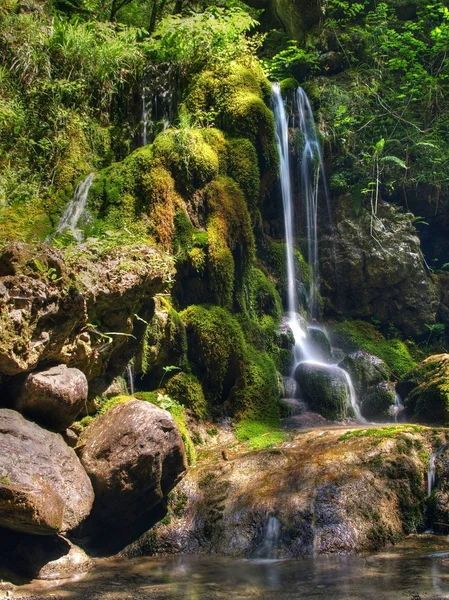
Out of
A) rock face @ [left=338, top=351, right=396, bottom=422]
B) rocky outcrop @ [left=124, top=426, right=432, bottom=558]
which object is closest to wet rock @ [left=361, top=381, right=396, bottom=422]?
rock face @ [left=338, top=351, right=396, bottom=422]

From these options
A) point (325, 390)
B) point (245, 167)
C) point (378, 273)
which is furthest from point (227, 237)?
point (378, 273)

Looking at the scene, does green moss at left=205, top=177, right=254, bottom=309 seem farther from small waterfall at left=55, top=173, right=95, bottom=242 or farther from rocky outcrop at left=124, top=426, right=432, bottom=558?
rocky outcrop at left=124, top=426, right=432, bottom=558

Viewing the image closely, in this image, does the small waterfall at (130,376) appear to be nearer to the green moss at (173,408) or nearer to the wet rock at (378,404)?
the green moss at (173,408)

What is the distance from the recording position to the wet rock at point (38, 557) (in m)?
5.28

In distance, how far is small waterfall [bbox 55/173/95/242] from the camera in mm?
9070

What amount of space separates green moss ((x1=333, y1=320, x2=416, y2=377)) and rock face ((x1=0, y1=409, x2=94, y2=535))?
8.76 metres

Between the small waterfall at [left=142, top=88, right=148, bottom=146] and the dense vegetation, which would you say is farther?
the small waterfall at [left=142, top=88, right=148, bottom=146]

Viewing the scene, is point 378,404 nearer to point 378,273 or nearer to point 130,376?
point 378,273

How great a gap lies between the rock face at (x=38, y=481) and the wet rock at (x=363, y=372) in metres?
6.79

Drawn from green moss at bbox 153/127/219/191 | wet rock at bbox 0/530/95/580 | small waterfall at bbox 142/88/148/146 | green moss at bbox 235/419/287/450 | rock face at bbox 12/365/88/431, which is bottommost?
wet rock at bbox 0/530/95/580

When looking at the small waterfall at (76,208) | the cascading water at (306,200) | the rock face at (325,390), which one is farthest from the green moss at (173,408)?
the cascading water at (306,200)

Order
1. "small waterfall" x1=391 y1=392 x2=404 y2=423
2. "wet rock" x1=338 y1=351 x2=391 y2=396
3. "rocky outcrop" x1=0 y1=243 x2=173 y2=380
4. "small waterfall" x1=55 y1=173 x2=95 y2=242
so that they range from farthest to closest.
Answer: "wet rock" x1=338 y1=351 x2=391 y2=396, "small waterfall" x1=391 y1=392 x2=404 y2=423, "small waterfall" x1=55 y1=173 x2=95 y2=242, "rocky outcrop" x1=0 y1=243 x2=173 y2=380

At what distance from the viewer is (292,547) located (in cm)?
610

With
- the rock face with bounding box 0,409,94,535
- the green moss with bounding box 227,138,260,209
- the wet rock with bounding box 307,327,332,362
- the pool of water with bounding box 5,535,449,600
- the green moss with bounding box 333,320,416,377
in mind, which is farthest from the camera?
the green moss with bounding box 333,320,416,377
